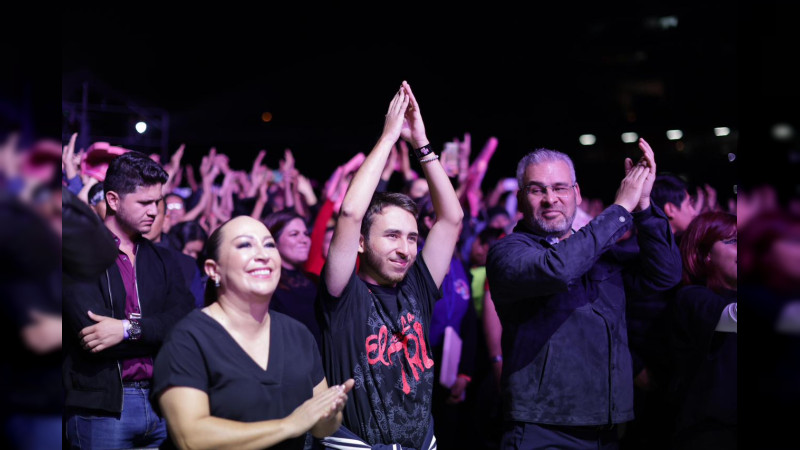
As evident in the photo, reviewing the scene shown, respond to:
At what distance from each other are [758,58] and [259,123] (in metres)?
15.0

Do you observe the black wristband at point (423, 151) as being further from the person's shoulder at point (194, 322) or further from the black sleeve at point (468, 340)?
the black sleeve at point (468, 340)

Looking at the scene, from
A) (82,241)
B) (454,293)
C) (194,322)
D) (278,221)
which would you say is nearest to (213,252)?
(194,322)

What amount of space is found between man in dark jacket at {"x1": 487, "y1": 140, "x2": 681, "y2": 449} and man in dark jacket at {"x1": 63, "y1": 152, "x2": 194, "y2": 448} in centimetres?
140

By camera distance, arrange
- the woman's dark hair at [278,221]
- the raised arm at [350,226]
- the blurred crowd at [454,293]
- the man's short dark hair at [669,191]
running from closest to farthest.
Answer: the blurred crowd at [454,293]
the raised arm at [350,226]
the woman's dark hair at [278,221]
the man's short dark hair at [669,191]

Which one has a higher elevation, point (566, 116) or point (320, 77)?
point (320, 77)

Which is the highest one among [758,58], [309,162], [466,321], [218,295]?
[309,162]

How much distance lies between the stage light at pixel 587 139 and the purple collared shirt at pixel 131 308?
1218 cm

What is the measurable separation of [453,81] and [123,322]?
37.5 ft

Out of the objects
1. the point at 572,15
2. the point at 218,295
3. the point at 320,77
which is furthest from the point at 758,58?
the point at 320,77

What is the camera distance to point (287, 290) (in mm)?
3781

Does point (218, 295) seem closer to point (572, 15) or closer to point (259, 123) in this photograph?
point (572, 15)

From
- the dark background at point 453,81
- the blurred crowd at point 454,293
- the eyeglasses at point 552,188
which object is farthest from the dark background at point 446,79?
the eyeglasses at point 552,188

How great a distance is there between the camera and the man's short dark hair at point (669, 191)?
439cm

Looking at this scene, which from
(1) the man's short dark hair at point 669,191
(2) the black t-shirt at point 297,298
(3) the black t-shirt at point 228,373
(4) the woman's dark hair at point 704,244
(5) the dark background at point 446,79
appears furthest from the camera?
(5) the dark background at point 446,79
